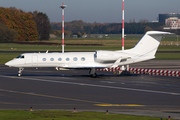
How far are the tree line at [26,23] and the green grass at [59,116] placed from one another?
→ 127 meters

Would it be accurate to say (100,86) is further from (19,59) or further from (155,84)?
(19,59)

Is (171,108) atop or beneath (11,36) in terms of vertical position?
beneath

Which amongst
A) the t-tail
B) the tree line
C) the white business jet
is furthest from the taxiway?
the tree line

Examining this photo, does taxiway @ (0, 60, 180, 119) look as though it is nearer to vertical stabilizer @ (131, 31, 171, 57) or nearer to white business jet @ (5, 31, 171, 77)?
white business jet @ (5, 31, 171, 77)

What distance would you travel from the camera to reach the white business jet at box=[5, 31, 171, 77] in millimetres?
32000

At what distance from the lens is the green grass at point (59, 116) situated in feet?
47.6

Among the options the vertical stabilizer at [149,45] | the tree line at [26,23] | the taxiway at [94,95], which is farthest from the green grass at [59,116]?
the tree line at [26,23]

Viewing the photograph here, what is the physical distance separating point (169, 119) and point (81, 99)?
8021 millimetres

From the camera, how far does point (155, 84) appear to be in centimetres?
2759

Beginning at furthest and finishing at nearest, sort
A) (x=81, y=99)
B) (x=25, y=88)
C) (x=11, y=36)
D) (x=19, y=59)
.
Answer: (x=11, y=36), (x=19, y=59), (x=25, y=88), (x=81, y=99)

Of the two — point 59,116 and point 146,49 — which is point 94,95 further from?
point 146,49

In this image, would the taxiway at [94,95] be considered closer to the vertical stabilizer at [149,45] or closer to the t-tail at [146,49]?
the t-tail at [146,49]

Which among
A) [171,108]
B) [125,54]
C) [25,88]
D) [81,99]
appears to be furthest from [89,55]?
[171,108]

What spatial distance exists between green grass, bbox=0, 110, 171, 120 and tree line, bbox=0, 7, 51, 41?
127m
